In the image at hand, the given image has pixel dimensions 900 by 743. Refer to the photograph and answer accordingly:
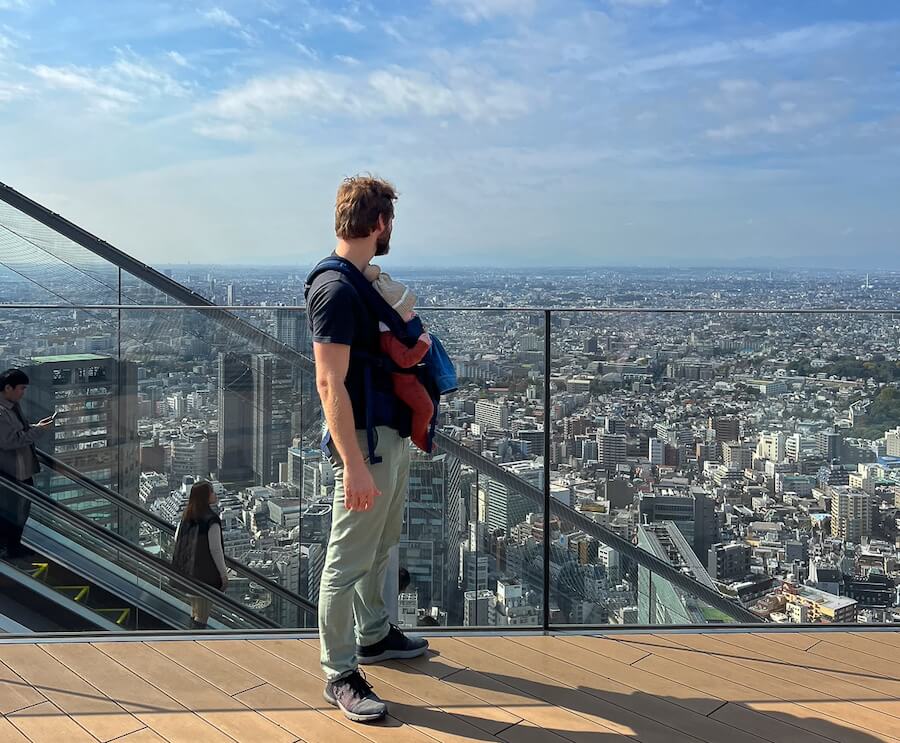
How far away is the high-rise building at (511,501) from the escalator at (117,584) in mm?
788

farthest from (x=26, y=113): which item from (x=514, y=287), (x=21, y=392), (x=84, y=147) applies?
(x=21, y=392)

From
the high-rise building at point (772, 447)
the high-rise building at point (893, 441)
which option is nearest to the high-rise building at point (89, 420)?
the high-rise building at point (772, 447)

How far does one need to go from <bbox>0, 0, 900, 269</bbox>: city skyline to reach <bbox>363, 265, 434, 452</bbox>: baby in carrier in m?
18.4

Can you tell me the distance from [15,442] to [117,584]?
649mm

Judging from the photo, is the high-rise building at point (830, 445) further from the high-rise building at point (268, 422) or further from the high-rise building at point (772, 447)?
the high-rise building at point (268, 422)

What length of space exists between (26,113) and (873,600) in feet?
143

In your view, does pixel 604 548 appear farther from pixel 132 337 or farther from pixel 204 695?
pixel 132 337

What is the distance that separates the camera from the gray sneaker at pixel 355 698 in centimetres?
244

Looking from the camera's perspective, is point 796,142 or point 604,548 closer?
point 604,548

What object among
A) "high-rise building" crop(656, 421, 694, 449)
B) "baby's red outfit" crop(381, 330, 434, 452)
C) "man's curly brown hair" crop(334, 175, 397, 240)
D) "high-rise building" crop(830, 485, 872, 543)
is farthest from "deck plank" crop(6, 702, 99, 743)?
"high-rise building" crop(830, 485, 872, 543)

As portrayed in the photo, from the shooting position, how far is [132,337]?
3137 mm

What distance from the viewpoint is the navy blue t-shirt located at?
2.37 meters

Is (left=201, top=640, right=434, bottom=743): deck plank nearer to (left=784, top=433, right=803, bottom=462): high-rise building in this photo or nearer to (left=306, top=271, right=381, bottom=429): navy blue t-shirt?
(left=306, top=271, right=381, bottom=429): navy blue t-shirt

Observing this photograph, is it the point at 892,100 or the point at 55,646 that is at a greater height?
the point at 892,100
